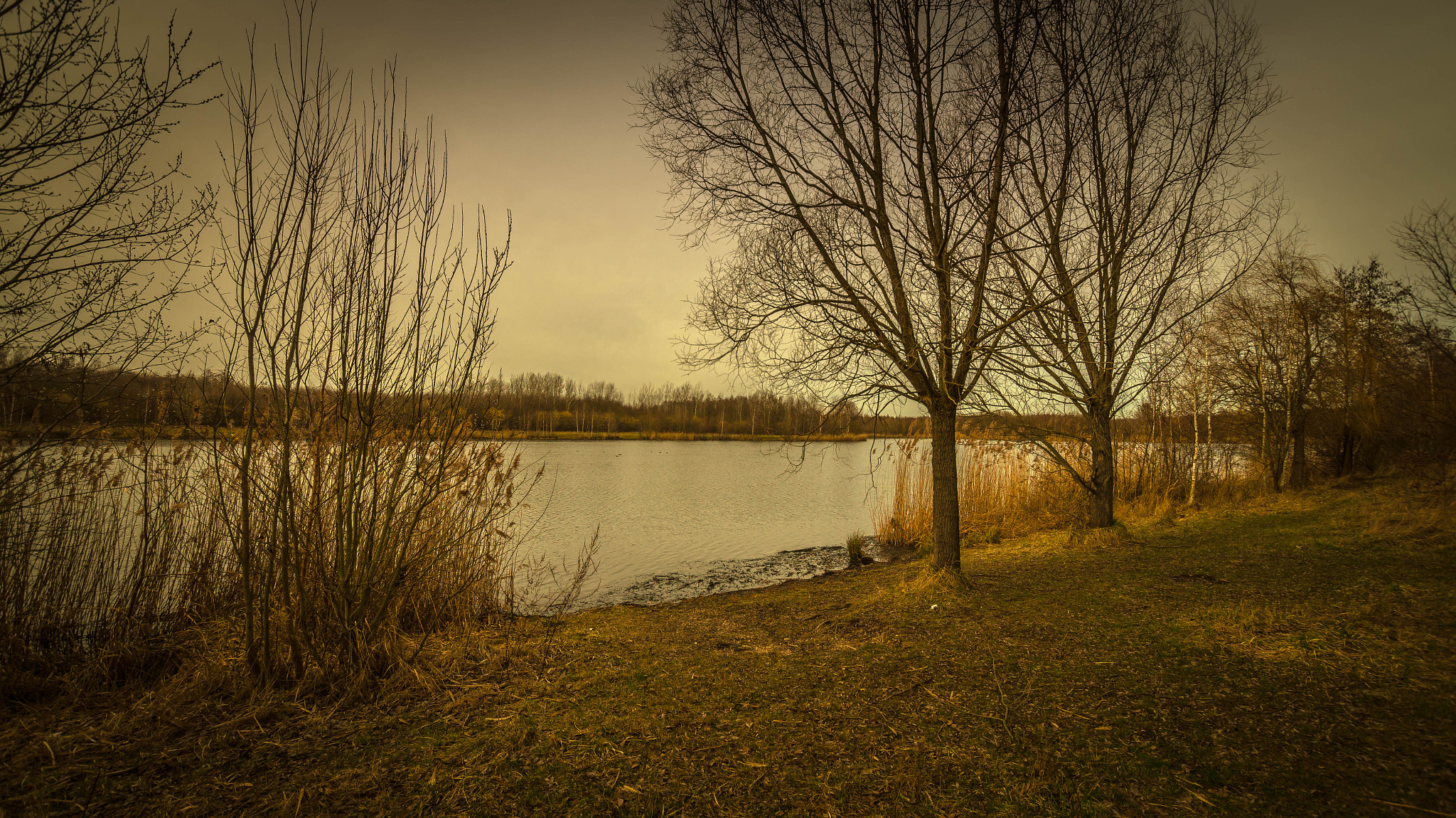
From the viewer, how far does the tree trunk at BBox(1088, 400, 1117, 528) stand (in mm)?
7785

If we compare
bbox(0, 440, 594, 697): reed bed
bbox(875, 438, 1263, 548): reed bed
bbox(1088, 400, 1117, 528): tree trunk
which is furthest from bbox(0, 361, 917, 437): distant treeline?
bbox(875, 438, 1263, 548): reed bed

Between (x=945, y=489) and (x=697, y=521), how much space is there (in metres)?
10.2

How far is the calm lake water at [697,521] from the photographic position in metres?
9.28

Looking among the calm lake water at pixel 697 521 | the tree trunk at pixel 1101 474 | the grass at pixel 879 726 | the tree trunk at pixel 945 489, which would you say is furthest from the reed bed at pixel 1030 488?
the grass at pixel 879 726

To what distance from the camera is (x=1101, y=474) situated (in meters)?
8.00

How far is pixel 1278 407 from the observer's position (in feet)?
42.6

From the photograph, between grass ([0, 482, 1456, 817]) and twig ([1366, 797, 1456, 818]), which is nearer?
twig ([1366, 797, 1456, 818])

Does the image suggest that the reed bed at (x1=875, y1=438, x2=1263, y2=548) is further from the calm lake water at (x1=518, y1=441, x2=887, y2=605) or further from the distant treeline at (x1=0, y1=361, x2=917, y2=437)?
the distant treeline at (x1=0, y1=361, x2=917, y2=437)

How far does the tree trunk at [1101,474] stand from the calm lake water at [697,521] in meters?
3.08

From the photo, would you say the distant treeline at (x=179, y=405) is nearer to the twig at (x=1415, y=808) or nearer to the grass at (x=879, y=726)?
the grass at (x=879, y=726)

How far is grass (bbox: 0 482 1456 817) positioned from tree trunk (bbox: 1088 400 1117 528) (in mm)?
3108

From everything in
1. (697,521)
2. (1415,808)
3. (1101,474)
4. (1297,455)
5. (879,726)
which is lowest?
(697,521)

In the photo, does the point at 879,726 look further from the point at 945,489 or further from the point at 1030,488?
the point at 1030,488

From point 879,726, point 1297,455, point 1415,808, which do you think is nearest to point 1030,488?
point 1297,455
